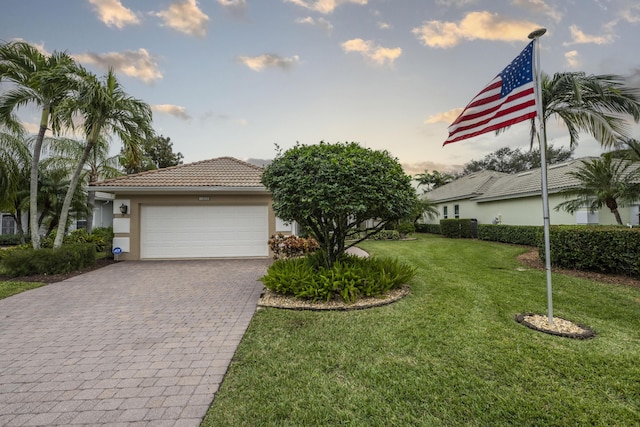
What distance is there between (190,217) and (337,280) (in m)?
7.53

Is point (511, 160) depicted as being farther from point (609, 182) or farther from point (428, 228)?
point (609, 182)

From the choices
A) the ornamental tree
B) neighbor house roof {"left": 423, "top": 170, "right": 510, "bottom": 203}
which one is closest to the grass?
the ornamental tree

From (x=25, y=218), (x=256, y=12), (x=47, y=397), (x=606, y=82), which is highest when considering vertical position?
(x=256, y=12)

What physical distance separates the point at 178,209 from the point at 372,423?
403 inches

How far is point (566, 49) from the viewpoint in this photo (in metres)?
9.05

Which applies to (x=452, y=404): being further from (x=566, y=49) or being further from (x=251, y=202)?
(x=566, y=49)

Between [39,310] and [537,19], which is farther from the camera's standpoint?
[537,19]

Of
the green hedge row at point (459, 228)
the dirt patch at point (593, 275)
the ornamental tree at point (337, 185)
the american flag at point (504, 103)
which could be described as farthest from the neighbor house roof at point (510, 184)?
the ornamental tree at point (337, 185)

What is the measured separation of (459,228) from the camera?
17953mm

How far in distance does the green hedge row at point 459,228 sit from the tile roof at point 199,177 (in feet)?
43.1

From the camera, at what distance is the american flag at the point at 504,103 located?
13.7 ft

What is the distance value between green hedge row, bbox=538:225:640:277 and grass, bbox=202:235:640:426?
203cm

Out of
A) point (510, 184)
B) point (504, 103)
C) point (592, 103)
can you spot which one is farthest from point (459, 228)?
point (504, 103)

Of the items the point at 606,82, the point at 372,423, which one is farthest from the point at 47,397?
the point at 606,82
